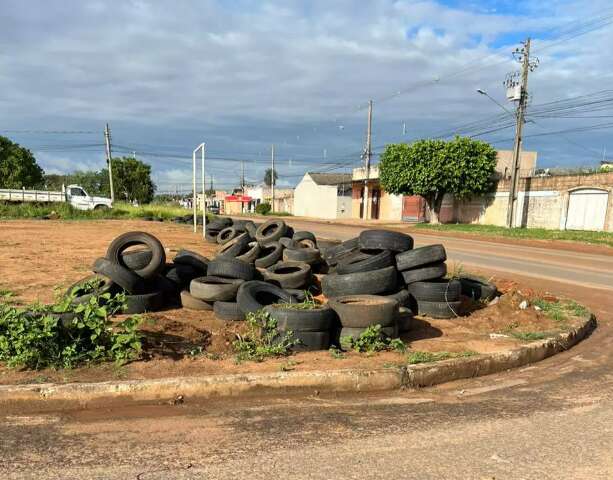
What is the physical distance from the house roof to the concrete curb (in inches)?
2215

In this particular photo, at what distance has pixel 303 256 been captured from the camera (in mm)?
9766

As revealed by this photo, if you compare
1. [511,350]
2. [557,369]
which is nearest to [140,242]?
[511,350]

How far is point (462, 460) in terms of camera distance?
331 cm

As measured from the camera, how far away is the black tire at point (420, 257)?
24.0ft

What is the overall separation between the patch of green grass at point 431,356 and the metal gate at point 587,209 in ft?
86.9

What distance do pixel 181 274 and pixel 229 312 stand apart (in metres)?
1.67

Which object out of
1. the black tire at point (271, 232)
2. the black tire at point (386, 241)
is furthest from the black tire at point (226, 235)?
the black tire at point (386, 241)

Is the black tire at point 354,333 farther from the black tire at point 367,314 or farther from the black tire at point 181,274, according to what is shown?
the black tire at point 181,274

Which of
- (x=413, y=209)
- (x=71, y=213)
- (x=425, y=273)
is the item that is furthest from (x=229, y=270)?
(x=413, y=209)

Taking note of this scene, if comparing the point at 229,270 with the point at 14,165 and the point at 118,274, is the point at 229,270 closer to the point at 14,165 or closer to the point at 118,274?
the point at 118,274

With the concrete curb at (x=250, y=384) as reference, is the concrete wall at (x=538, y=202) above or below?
above

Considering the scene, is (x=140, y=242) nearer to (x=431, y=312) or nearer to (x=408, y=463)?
(x=431, y=312)

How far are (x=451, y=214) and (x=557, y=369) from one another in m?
35.2

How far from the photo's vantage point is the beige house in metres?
58.2
